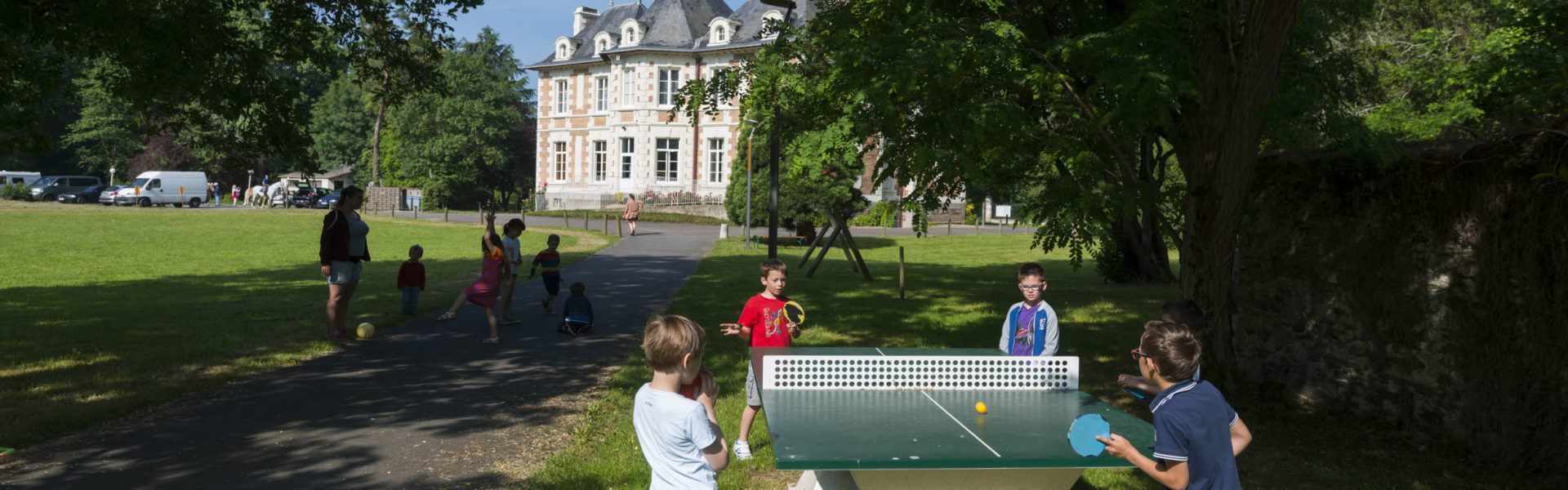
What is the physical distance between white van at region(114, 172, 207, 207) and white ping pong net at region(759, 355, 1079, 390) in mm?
59681

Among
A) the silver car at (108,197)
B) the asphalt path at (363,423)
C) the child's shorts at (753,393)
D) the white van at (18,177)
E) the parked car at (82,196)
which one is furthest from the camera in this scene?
the white van at (18,177)

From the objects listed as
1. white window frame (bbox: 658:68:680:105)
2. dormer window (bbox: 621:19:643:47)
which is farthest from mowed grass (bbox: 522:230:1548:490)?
dormer window (bbox: 621:19:643:47)

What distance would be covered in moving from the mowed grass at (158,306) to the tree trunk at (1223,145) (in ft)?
27.9

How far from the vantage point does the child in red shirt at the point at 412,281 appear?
47.3 ft

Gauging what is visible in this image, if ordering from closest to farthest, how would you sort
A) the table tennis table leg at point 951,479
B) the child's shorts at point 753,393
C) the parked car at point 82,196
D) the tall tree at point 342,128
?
the table tennis table leg at point 951,479 < the child's shorts at point 753,393 < the parked car at point 82,196 < the tall tree at point 342,128

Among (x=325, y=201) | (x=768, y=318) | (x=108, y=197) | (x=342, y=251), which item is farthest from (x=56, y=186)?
(x=768, y=318)

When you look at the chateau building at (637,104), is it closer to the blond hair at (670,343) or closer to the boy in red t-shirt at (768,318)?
→ the boy in red t-shirt at (768,318)

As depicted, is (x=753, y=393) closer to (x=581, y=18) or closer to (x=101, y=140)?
(x=581, y=18)

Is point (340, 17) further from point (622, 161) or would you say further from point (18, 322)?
point (622, 161)

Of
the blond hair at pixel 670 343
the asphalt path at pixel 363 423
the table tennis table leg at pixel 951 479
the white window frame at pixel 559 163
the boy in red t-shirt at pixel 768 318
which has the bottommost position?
the asphalt path at pixel 363 423

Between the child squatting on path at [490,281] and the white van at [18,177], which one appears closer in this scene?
the child squatting on path at [490,281]

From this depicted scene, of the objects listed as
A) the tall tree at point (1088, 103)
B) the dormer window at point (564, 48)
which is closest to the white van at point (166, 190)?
the dormer window at point (564, 48)

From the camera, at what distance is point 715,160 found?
58.4 meters

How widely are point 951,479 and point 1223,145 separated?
15.0 ft
